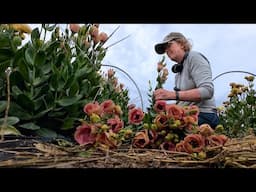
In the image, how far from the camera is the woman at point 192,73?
1655 mm

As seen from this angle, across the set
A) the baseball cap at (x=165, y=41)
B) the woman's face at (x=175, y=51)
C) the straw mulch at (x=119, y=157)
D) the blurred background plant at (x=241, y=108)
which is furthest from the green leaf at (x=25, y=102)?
the blurred background plant at (x=241, y=108)

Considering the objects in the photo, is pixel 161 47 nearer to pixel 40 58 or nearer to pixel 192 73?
pixel 192 73

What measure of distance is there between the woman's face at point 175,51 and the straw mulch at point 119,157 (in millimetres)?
835

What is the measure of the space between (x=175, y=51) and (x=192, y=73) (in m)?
0.11

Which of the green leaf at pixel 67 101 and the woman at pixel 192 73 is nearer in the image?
the green leaf at pixel 67 101

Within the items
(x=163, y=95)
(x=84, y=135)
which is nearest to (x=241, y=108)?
(x=163, y=95)

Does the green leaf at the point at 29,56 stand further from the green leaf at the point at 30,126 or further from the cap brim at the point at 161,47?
the cap brim at the point at 161,47

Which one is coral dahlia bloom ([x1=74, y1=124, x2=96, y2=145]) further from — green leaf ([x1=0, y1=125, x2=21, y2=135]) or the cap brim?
the cap brim

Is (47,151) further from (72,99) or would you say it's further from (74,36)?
(74,36)

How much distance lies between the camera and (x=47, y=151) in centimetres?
87

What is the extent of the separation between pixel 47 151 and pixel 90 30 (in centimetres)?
81

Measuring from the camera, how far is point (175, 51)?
1.79 m

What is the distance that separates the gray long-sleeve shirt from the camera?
5.66ft
